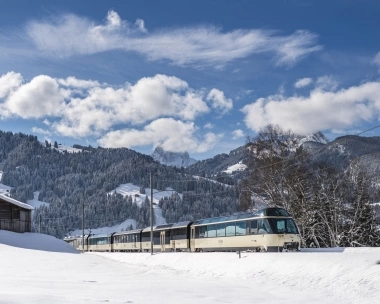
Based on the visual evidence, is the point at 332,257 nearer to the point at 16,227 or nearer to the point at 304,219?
the point at 304,219

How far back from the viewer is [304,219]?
4644cm

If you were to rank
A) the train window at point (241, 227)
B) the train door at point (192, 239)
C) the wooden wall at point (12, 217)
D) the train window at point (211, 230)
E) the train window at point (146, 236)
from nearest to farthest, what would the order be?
1. the train window at point (241, 227)
2. the train window at point (211, 230)
3. the train door at point (192, 239)
4. the wooden wall at point (12, 217)
5. the train window at point (146, 236)

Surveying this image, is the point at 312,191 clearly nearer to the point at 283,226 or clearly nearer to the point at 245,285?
the point at 283,226

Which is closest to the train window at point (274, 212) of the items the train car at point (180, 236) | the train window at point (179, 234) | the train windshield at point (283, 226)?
the train windshield at point (283, 226)

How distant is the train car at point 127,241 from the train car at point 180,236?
11.1m

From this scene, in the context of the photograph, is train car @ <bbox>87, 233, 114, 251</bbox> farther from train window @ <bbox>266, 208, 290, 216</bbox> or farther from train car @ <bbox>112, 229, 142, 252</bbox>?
train window @ <bbox>266, 208, 290, 216</bbox>

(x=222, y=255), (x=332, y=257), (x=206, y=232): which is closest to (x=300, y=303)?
(x=332, y=257)

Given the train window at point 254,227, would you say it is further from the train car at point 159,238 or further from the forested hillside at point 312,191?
the train car at point 159,238

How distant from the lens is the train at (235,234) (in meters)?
35.6

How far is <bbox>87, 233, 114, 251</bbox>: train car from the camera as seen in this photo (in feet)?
254

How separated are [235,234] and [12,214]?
33.7 metres

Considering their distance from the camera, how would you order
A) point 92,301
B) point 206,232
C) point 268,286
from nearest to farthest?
point 92,301, point 268,286, point 206,232

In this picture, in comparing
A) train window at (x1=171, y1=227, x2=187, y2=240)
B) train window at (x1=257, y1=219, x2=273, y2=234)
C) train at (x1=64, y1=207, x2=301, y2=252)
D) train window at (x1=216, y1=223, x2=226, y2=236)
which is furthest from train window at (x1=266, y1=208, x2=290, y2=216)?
train window at (x1=171, y1=227, x2=187, y2=240)

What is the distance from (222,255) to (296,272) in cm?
1215
